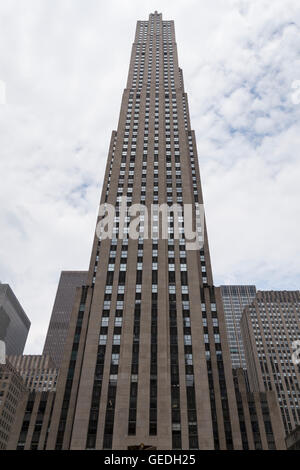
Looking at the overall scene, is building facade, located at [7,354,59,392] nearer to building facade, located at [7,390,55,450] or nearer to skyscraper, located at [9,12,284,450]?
building facade, located at [7,390,55,450]

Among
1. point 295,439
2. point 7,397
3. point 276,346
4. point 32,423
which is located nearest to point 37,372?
point 7,397

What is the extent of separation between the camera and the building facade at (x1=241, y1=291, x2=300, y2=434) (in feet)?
446

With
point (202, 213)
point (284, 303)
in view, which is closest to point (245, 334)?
point (284, 303)

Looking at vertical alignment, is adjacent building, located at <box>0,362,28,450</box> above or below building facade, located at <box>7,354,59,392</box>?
below

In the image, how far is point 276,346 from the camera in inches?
5915

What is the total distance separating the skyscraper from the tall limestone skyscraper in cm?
17

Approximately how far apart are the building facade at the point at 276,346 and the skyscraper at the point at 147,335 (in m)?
81.8

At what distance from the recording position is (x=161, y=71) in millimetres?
123125

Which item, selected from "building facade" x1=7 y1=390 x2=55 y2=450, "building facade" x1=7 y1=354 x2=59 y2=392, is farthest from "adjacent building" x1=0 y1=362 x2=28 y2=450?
"building facade" x1=7 y1=390 x2=55 y2=450

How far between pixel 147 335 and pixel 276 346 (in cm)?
10935

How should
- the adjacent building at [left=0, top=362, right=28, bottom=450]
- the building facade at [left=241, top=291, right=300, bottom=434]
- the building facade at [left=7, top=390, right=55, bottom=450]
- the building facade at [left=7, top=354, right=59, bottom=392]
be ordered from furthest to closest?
1. the building facade at [left=7, top=354, right=59, bottom=392]
2. the adjacent building at [left=0, top=362, right=28, bottom=450]
3. the building facade at [left=241, top=291, right=300, bottom=434]
4. the building facade at [left=7, top=390, right=55, bottom=450]

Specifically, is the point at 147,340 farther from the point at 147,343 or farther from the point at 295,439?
the point at 295,439

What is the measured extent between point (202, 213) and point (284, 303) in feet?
322

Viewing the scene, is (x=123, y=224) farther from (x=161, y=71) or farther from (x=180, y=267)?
(x=161, y=71)
